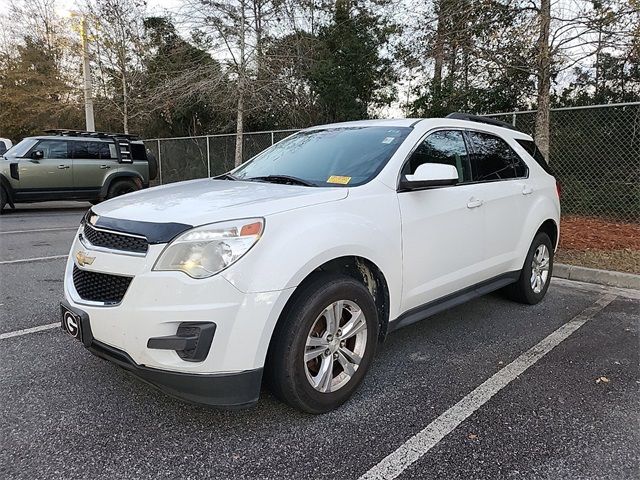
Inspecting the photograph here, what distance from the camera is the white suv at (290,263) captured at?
2316 millimetres

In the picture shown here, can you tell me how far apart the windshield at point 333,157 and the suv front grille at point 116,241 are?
3.99 ft

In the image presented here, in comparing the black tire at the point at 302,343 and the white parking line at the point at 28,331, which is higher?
the black tire at the point at 302,343

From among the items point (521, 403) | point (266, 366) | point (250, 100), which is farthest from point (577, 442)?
point (250, 100)

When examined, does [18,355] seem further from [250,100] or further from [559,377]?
[250,100]

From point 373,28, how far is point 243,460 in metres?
14.6

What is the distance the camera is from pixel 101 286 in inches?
100

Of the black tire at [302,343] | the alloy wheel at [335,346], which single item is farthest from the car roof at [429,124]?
the alloy wheel at [335,346]

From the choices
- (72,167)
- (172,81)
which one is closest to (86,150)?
(72,167)

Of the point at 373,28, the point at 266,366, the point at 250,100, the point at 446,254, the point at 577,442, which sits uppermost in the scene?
the point at 373,28

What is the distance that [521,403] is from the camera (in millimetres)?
2904

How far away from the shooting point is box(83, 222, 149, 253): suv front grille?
2.42 metres

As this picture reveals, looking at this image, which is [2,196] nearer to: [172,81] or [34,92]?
[172,81]

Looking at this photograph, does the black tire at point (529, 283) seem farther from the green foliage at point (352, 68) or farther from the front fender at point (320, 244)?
the green foliage at point (352, 68)

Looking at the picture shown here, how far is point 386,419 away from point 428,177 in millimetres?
1500
